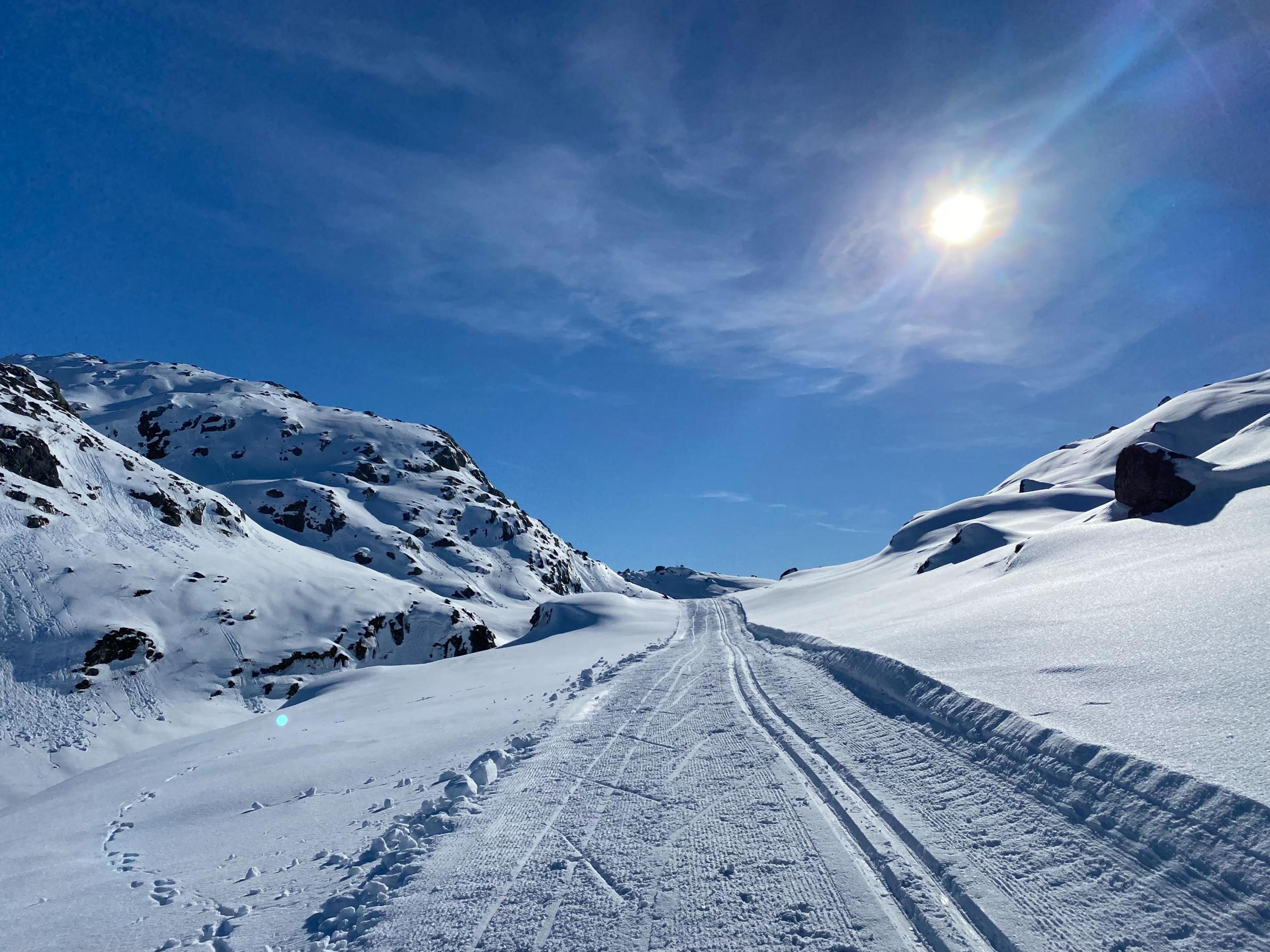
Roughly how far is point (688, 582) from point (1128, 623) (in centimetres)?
17400

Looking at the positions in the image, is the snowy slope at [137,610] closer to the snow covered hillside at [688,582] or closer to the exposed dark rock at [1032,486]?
the exposed dark rock at [1032,486]

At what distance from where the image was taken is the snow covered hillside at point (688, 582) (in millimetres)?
171500

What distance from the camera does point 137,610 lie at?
27.3m

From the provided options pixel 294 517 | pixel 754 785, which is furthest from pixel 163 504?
pixel 754 785

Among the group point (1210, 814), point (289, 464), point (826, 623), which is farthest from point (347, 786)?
point (289, 464)

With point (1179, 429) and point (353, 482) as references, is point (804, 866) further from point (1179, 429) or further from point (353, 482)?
point (353, 482)

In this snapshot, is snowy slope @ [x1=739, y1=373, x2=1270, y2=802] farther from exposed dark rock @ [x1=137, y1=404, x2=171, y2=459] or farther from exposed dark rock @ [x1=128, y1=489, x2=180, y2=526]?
exposed dark rock @ [x1=137, y1=404, x2=171, y2=459]

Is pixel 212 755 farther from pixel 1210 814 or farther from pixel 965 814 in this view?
pixel 1210 814

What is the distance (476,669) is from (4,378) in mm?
38886

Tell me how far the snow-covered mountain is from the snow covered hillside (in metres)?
129

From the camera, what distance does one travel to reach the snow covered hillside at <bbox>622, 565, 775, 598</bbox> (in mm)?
171500

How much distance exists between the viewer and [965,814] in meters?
4.72

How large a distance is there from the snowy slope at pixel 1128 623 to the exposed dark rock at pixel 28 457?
117 ft

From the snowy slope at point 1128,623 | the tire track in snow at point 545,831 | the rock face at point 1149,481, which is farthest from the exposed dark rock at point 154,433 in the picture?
the rock face at point 1149,481
